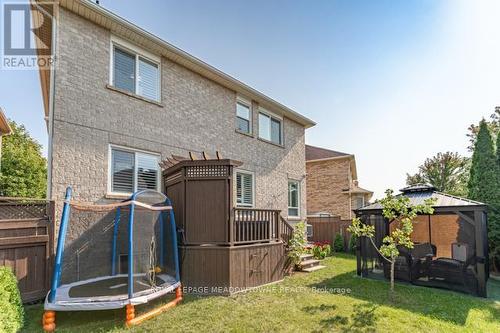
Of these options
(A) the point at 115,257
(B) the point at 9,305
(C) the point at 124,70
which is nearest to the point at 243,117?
(C) the point at 124,70

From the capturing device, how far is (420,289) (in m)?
7.40

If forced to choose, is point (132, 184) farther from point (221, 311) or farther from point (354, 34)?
point (354, 34)

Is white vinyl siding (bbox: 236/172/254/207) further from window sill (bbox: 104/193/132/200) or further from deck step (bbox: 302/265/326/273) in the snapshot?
window sill (bbox: 104/193/132/200)

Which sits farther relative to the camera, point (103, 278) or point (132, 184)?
point (132, 184)

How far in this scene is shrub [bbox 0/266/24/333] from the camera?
4052mm

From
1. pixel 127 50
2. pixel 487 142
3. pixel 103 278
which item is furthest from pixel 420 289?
pixel 127 50

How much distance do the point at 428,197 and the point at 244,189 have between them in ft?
20.8

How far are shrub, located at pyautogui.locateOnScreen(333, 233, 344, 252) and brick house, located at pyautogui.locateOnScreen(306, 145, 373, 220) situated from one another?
401 centimetres

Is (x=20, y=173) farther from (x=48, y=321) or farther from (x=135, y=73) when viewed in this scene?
(x=48, y=321)

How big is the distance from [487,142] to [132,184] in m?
12.9

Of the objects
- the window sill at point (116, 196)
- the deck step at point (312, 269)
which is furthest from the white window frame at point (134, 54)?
the deck step at point (312, 269)

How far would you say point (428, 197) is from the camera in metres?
8.41

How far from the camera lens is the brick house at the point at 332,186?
64.9ft

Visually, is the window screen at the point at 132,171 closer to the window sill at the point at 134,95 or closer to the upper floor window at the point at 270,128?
the window sill at the point at 134,95
